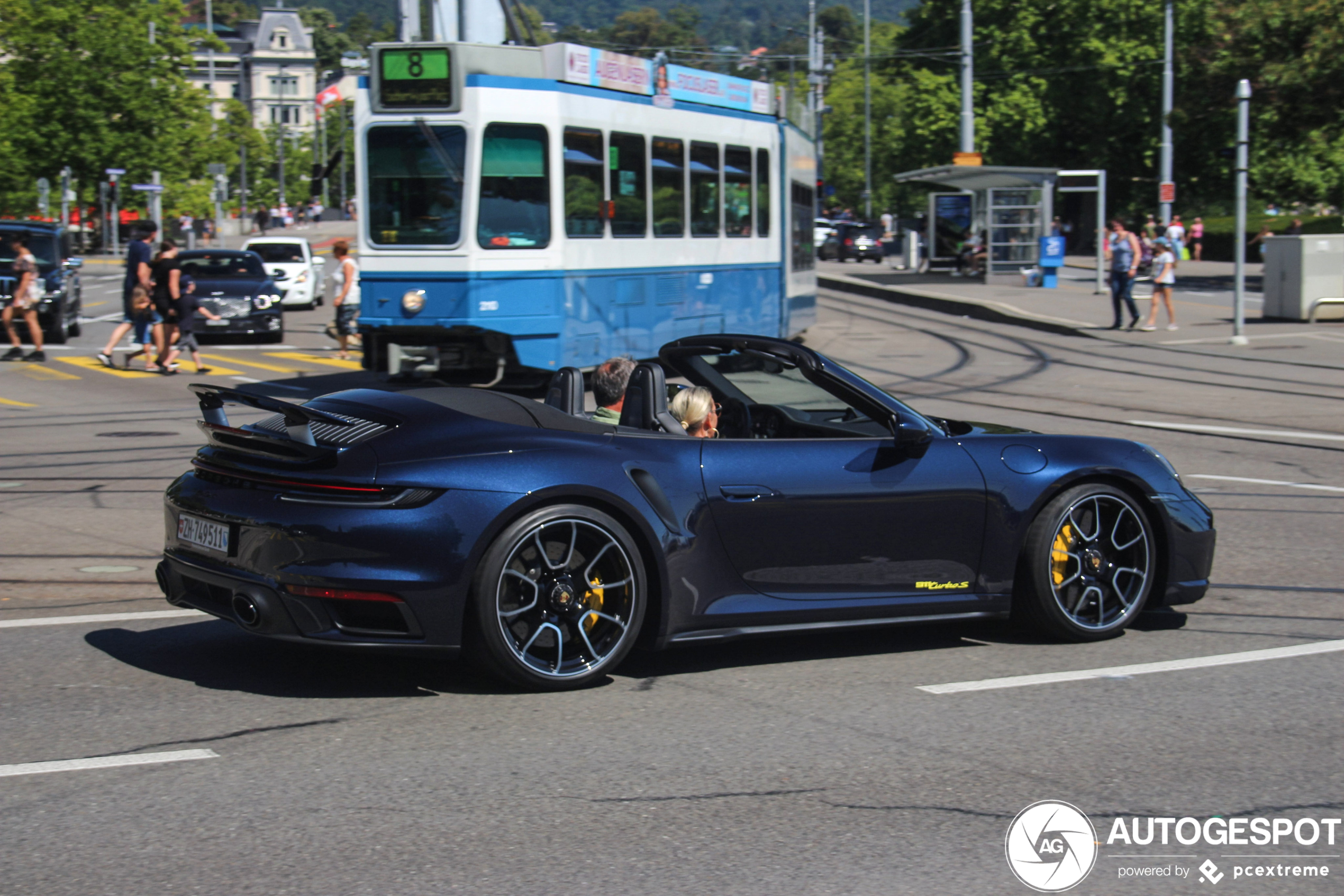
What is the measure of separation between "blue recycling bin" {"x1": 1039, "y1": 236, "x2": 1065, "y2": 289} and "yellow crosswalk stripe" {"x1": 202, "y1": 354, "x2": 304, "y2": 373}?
21370mm

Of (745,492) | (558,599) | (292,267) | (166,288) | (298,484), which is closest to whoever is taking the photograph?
(298,484)

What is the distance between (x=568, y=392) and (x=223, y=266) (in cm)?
1956

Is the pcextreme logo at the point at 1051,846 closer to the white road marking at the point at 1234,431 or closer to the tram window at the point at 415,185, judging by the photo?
the white road marking at the point at 1234,431

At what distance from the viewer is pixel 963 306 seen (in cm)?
3111

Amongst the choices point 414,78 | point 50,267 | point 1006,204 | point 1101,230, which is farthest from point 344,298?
point 1006,204

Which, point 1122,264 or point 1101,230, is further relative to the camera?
point 1101,230

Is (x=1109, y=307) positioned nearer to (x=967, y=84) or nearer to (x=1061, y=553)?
(x=967, y=84)

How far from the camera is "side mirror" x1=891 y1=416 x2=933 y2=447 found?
18.5ft

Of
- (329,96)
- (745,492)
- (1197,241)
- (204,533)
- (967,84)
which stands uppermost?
(329,96)

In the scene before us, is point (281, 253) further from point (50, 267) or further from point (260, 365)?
point (260, 365)

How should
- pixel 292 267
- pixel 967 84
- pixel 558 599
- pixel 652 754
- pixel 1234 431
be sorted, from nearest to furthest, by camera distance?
pixel 652 754 < pixel 558 599 < pixel 1234 431 < pixel 292 267 < pixel 967 84

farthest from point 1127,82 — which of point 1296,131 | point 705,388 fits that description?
point 705,388

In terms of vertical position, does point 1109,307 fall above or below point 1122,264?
below

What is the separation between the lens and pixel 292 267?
3142 cm
